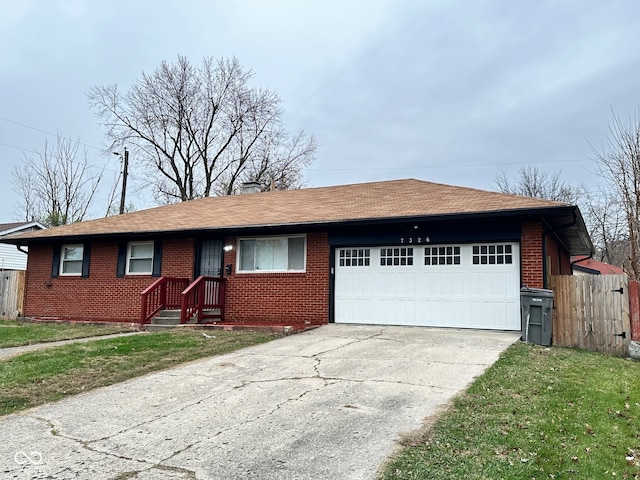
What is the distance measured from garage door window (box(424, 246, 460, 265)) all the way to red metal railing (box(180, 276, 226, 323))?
216 inches

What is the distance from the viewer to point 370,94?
26.6 metres

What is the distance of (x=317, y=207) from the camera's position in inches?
540

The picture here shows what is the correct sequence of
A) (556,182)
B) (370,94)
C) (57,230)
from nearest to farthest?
1. (57,230)
2. (370,94)
3. (556,182)

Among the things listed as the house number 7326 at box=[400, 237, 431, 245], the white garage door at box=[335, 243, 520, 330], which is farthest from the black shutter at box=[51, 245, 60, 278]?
the house number 7326 at box=[400, 237, 431, 245]

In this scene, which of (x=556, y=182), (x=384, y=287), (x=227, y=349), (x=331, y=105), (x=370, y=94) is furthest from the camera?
(x=556, y=182)

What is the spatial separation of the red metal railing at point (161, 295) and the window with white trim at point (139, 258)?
4.19ft

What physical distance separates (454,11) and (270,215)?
8058 mm

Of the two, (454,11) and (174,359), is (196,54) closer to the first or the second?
(454,11)

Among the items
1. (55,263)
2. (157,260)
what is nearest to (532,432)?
(157,260)

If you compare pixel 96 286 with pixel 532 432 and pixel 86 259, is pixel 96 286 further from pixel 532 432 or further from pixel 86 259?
pixel 532 432

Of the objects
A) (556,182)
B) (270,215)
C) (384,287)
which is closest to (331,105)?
(556,182)

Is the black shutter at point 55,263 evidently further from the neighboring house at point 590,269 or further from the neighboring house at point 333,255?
the neighboring house at point 590,269

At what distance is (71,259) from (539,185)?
110 ft

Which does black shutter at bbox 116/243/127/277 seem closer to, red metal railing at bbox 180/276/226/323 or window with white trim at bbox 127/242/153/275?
window with white trim at bbox 127/242/153/275
